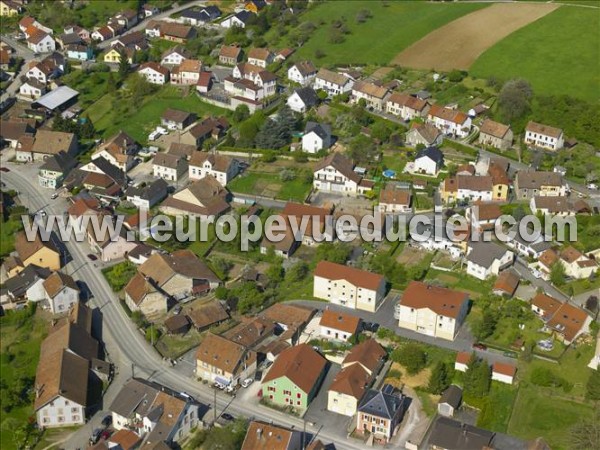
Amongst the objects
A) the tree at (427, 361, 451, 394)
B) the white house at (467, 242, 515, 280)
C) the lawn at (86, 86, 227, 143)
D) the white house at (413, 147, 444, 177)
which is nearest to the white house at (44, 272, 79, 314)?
the tree at (427, 361, 451, 394)

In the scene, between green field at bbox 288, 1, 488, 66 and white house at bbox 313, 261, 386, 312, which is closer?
white house at bbox 313, 261, 386, 312

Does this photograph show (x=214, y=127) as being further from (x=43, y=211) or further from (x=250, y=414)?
(x=250, y=414)

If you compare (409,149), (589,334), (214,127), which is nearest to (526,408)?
(589,334)

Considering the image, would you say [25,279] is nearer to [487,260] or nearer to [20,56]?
[487,260]

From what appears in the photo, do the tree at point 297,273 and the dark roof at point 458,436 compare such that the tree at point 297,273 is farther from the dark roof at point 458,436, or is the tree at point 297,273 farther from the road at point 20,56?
the road at point 20,56

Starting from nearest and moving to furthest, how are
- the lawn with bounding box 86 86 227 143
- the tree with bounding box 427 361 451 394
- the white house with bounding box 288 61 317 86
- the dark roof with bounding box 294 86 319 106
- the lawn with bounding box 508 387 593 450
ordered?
1. the lawn with bounding box 508 387 593 450
2. the tree with bounding box 427 361 451 394
3. the lawn with bounding box 86 86 227 143
4. the dark roof with bounding box 294 86 319 106
5. the white house with bounding box 288 61 317 86

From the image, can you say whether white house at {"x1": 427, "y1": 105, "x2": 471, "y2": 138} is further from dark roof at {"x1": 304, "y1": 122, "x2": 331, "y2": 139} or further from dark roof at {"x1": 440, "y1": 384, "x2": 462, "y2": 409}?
dark roof at {"x1": 440, "y1": 384, "x2": 462, "y2": 409}
